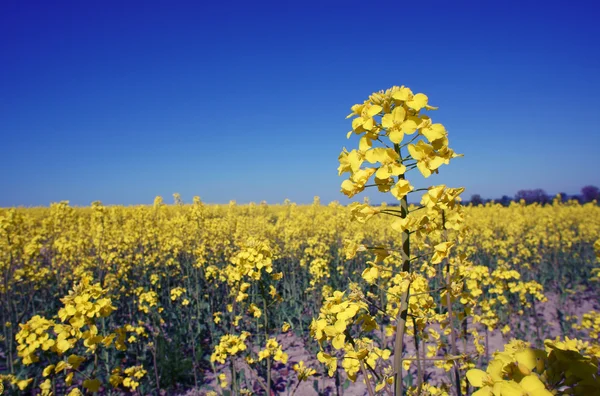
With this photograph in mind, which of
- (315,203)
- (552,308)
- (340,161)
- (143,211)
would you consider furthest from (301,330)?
(315,203)

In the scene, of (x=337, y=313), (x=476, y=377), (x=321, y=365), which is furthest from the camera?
(x=321, y=365)

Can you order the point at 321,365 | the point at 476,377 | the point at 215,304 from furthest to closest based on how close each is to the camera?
the point at 215,304 → the point at 321,365 → the point at 476,377

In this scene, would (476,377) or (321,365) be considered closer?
(476,377)

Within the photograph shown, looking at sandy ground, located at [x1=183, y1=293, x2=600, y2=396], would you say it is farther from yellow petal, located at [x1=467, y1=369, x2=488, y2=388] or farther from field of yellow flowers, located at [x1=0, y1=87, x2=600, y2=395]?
yellow petal, located at [x1=467, y1=369, x2=488, y2=388]

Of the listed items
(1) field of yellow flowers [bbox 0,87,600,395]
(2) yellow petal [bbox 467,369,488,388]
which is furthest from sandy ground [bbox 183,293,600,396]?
(2) yellow petal [bbox 467,369,488,388]

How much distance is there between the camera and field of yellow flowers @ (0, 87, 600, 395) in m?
1.46

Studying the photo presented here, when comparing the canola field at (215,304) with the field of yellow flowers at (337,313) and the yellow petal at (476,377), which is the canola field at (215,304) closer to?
the field of yellow flowers at (337,313)

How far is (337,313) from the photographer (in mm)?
1675

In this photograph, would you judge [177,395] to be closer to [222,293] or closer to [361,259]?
[222,293]

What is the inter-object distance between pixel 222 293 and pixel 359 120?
784 cm

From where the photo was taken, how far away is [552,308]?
818 cm

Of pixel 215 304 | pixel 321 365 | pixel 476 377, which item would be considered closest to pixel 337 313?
pixel 476 377

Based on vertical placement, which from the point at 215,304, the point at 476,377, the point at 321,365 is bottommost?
the point at 321,365

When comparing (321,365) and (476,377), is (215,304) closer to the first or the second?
(321,365)
